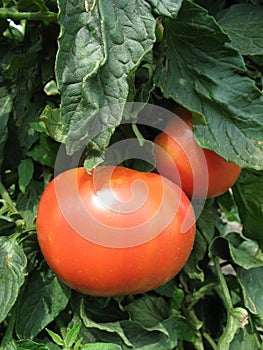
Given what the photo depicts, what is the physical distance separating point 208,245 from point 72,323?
0.20 metres

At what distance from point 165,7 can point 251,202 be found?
33 cm

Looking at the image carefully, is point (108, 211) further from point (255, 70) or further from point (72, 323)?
point (255, 70)

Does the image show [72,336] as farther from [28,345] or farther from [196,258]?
[196,258]

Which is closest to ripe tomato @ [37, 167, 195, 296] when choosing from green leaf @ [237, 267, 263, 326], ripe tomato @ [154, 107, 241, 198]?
ripe tomato @ [154, 107, 241, 198]


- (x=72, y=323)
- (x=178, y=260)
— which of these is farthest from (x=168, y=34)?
(x=72, y=323)

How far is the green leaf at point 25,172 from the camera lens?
0.68 m

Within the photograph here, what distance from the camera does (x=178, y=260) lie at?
1.97ft

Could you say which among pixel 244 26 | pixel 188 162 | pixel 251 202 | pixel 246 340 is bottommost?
pixel 246 340

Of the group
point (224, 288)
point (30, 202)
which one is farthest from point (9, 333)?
point (224, 288)

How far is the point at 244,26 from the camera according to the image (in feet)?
2.14

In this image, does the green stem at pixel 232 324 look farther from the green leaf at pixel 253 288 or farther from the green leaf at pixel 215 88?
the green leaf at pixel 215 88

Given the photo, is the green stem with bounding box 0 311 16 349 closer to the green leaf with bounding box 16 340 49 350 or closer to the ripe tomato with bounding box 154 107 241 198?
the green leaf with bounding box 16 340 49 350

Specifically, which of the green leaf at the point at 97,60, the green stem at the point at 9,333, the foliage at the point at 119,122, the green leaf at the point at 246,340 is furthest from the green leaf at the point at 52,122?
the green leaf at the point at 246,340

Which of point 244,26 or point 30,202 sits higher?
point 244,26
